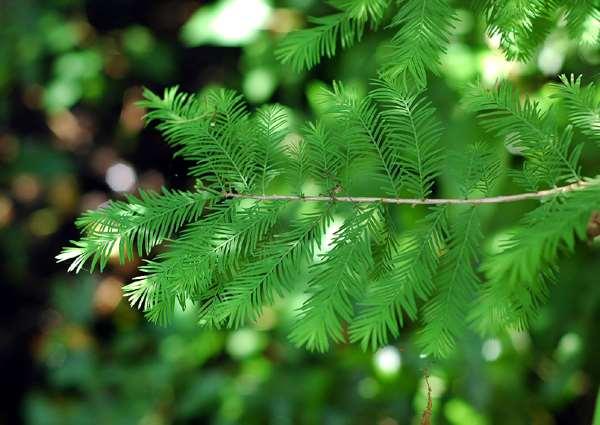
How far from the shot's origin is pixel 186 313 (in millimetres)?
2055

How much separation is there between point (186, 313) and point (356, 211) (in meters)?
1.31

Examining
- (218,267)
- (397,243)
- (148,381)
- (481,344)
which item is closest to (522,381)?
(481,344)

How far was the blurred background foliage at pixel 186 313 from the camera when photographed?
166cm

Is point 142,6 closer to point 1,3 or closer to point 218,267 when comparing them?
point 1,3

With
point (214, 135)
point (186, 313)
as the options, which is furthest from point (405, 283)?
point (186, 313)

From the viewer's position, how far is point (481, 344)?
1.69 m

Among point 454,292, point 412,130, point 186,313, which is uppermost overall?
point 412,130

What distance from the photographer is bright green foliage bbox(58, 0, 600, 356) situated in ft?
2.53

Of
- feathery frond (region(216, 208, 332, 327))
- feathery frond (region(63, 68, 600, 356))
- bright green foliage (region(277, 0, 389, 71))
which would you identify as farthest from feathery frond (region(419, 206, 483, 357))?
bright green foliage (region(277, 0, 389, 71))

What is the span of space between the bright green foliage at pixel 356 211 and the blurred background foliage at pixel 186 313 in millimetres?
188

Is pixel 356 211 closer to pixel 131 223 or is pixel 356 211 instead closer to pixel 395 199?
pixel 395 199

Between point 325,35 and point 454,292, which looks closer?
point 454,292

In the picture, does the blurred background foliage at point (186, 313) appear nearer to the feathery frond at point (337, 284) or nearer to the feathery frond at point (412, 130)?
the feathery frond at point (412, 130)

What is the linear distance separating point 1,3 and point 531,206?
5.35 ft
